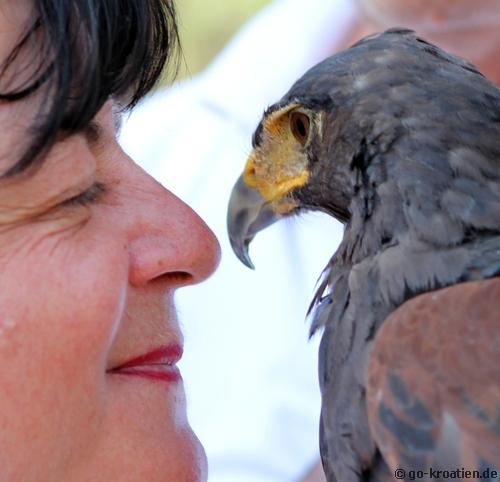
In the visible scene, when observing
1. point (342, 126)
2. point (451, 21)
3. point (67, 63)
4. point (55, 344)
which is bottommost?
point (451, 21)

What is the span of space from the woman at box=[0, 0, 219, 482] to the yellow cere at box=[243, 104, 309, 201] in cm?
26

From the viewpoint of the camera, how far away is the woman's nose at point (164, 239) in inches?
47.6

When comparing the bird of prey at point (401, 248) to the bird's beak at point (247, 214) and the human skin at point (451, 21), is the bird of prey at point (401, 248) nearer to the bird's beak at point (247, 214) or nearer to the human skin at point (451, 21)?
the bird's beak at point (247, 214)

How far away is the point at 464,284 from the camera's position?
1195mm

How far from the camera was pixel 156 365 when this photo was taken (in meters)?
1.23

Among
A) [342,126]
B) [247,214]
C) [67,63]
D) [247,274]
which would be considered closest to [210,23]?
[247,274]

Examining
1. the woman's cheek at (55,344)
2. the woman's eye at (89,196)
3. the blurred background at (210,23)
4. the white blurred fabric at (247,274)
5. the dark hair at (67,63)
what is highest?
the dark hair at (67,63)

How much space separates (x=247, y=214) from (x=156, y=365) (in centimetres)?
39

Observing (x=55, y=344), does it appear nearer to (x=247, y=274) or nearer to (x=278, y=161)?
(x=278, y=161)

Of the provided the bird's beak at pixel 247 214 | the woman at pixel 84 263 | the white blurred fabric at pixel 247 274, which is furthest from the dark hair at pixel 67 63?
the white blurred fabric at pixel 247 274

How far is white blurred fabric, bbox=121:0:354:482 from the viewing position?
2213 millimetres

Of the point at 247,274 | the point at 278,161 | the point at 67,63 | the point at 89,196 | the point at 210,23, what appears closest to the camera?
the point at 67,63

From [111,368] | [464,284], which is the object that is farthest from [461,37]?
[111,368]

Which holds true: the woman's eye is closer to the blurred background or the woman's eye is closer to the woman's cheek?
the woman's cheek
